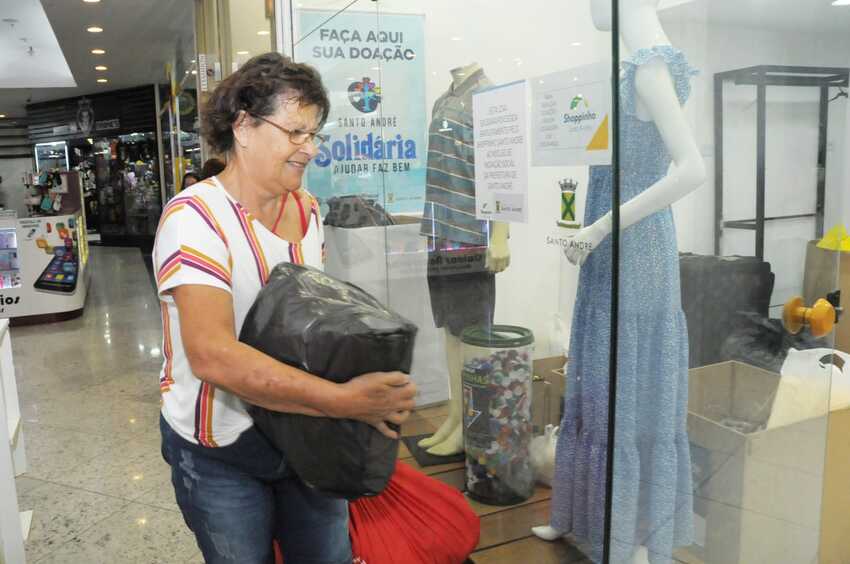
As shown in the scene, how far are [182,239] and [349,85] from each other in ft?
6.68

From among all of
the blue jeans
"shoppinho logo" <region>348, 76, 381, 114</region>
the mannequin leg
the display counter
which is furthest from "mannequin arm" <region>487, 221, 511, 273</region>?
the display counter

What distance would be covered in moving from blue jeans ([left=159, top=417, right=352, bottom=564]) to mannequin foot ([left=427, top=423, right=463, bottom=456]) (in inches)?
44.2

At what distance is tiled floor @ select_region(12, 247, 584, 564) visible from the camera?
212cm

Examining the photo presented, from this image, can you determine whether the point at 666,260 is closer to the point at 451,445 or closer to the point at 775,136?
the point at 775,136

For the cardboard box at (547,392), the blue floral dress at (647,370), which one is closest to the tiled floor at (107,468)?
the cardboard box at (547,392)

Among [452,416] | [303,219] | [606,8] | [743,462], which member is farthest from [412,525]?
[606,8]

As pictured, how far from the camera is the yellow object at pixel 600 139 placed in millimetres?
1370

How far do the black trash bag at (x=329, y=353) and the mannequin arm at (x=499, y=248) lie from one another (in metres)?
0.82

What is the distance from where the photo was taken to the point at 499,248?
1.92m

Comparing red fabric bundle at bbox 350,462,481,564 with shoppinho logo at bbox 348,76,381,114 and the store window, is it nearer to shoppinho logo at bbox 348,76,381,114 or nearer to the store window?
the store window

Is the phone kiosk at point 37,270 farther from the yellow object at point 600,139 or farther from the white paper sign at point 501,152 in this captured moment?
the yellow object at point 600,139

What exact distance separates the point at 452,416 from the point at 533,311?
0.68 meters

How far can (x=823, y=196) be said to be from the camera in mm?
1295

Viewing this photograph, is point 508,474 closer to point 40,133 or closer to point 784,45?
point 784,45
